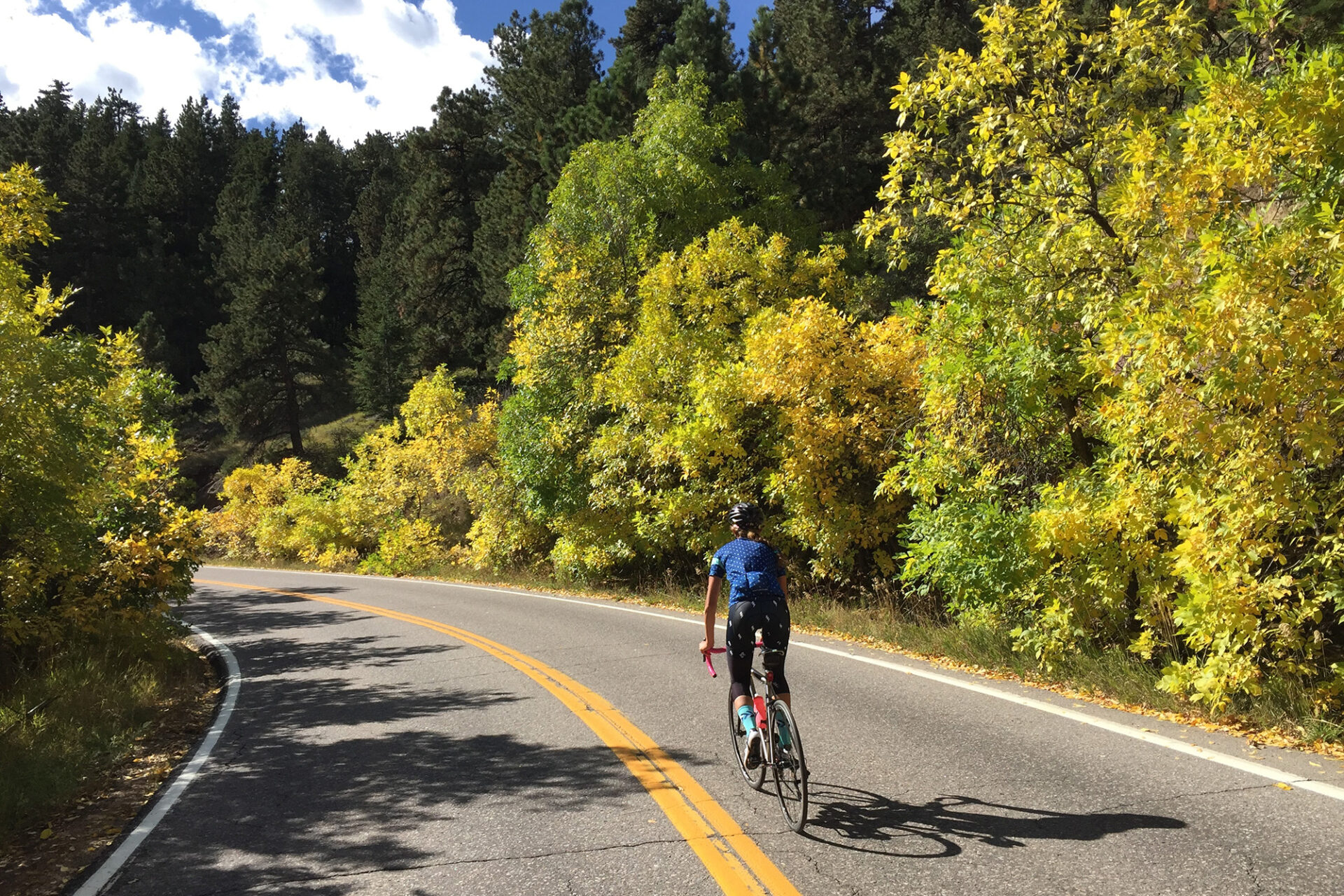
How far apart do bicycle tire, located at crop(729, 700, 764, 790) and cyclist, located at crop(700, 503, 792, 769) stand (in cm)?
10

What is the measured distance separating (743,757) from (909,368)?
830 centimetres

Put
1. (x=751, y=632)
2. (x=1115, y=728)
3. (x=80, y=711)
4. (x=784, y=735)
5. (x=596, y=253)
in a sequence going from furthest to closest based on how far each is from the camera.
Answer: (x=596, y=253), (x=80, y=711), (x=1115, y=728), (x=751, y=632), (x=784, y=735)

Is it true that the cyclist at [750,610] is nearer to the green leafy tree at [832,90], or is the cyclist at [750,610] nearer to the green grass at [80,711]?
the green grass at [80,711]

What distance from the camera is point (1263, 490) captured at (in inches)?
216

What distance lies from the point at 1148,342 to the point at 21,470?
10342 millimetres

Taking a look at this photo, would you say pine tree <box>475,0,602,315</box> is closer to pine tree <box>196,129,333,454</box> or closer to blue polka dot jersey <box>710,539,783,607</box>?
pine tree <box>196,129,333,454</box>

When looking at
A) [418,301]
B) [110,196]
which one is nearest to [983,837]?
[418,301]

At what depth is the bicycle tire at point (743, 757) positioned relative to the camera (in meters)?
5.01

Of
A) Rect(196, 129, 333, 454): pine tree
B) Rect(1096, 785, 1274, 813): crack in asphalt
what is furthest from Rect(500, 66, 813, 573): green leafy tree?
Rect(196, 129, 333, 454): pine tree

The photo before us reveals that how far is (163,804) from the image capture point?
5.83 meters

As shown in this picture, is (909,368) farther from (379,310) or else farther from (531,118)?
(379,310)

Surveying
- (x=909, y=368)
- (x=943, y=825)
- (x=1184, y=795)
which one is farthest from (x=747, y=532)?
(x=909, y=368)

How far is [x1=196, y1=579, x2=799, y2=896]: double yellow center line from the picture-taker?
3.88 meters

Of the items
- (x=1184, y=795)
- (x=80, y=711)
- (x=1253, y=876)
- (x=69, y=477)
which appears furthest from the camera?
(x=69, y=477)
